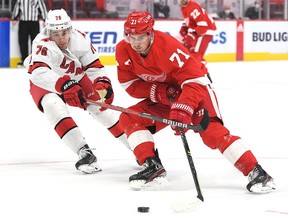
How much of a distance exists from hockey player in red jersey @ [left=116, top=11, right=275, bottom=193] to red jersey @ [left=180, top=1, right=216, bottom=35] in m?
4.39

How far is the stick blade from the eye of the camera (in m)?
2.93

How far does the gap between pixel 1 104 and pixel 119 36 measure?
445 cm

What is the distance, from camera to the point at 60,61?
403 cm

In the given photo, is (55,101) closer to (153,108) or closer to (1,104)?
(153,108)

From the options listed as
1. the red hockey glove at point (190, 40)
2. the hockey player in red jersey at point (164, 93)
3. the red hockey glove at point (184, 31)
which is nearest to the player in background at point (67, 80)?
the hockey player in red jersey at point (164, 93)

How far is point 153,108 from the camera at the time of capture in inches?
143

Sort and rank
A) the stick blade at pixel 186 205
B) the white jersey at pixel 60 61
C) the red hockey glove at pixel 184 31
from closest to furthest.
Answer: the stick blade at pixel 186 205 < the white jersey at pixel 60 61 < the red hockey glove at pixel 184 31

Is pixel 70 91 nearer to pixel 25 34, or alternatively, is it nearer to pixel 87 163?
pixel 87 163

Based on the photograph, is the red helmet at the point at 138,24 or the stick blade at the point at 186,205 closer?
the stick blade at the point at 186,205

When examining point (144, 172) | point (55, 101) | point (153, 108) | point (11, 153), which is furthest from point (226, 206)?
point (11, 153)

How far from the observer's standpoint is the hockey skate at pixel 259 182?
10.7 feet

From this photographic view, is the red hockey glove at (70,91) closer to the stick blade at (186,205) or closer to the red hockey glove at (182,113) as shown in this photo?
the red hockey glove at (182,113)

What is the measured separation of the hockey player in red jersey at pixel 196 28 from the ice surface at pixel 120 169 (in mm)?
1310

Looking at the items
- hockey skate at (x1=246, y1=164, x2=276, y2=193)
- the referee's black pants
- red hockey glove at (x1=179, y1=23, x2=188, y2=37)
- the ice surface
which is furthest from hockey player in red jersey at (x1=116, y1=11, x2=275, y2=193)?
the referee's black pants
